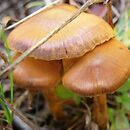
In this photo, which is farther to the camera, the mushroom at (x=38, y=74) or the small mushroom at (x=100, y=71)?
the mushroom at (x=38, y=74)

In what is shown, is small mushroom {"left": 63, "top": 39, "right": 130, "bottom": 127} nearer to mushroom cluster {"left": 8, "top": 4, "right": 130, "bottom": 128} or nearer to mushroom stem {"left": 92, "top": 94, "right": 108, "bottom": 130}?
mushroom cluster {"left": 8, "top": 4, "right": 130, "bottom": 128}

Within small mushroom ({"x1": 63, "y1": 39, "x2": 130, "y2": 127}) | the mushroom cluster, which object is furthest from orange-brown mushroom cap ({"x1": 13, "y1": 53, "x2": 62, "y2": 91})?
small mushroom ({"x1": 63, "y1": 39, "x2": 130, "y2": 127})

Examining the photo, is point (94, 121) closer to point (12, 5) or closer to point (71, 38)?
point (71, 38)

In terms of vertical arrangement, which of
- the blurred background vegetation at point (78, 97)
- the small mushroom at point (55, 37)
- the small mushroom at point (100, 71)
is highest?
the small mushroom at point (55, 37)

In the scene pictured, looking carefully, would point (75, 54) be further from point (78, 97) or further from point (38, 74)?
point (78, 97)

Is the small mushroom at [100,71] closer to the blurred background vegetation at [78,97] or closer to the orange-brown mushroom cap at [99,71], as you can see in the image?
the orange-brown mushroom cap at [99,71]

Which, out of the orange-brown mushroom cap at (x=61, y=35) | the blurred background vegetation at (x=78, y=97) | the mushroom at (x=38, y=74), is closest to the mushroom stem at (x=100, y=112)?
the blurred background vegetation at (x=78, y=97)

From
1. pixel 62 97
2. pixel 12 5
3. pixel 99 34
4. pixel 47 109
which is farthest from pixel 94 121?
pixel 12 5

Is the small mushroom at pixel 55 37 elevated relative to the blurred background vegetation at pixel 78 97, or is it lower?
elevated
